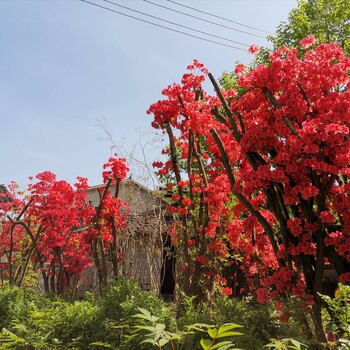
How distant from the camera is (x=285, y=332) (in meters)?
2.91

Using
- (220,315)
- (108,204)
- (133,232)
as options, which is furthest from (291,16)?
(220,315)

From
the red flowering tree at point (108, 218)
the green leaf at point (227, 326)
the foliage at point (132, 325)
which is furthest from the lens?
the red flowering tree at point (108, 218)

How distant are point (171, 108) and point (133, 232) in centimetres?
613

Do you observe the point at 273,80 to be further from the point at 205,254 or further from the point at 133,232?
the point at 133,232

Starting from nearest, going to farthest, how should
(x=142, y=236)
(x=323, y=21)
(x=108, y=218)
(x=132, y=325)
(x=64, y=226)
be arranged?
(x=132, y=325)
(x=108, y=218)
(x=64, y=226)
(x=142, y=236)
(x=323, y=21)

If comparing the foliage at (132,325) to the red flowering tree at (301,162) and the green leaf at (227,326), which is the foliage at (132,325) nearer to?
the green leaf at (227,326)

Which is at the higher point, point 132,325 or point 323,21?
point 323,21

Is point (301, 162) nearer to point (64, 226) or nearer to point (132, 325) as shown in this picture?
point (132, 325)

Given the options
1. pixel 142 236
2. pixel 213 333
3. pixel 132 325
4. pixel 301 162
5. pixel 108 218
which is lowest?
pixel 213 333

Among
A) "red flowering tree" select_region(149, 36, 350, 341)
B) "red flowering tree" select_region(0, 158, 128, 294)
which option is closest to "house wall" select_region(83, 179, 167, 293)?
"red flowering tree" select_region(0, 158, 128, 294)

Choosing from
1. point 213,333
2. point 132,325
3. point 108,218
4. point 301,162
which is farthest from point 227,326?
point 108,218

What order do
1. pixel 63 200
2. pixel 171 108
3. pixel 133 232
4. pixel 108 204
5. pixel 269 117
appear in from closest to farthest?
1. pixel 269 117
2. pixel 171 108
3. pixel 108 204
4. pixel 63 200
5. pixel 133 232

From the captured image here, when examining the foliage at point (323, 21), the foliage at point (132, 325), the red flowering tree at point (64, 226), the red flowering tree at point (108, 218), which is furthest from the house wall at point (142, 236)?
the foliage at point (323, 21)

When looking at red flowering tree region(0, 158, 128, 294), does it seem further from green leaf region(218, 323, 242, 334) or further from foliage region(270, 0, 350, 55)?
foliage region(270, 0, 350, 55)
